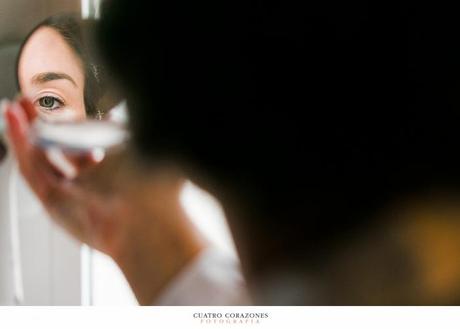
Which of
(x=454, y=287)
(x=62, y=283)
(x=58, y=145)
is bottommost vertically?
(x=454, y=287)

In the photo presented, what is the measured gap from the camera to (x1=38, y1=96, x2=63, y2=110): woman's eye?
84 cm

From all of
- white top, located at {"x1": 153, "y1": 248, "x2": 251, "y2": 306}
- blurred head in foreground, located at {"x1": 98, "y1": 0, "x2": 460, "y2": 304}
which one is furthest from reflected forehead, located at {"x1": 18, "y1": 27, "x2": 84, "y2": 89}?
white top, located at {"x1": 153, "y1": 248, "x2": 251, "y2": 306}

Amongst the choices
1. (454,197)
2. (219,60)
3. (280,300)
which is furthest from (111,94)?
(454,197)

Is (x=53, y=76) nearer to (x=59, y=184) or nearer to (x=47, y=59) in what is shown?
(x=47, y=59)

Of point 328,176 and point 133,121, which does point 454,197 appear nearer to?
point 328,176

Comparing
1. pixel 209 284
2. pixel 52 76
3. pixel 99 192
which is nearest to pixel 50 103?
pixel 52 76

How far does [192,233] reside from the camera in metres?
0.83

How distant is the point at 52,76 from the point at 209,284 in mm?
409

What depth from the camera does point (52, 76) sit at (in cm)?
84

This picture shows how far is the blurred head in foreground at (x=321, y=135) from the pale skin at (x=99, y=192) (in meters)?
0.06

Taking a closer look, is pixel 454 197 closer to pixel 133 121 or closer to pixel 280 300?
pixel 280 300

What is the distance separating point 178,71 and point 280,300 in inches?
15.2
